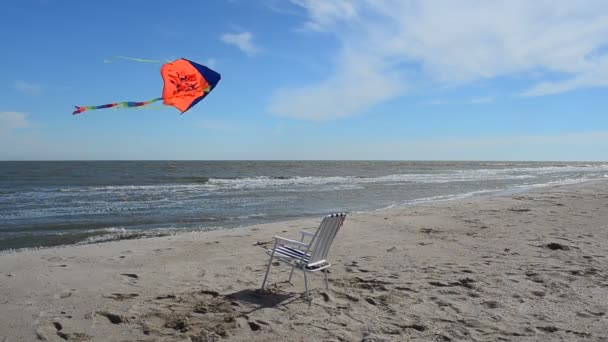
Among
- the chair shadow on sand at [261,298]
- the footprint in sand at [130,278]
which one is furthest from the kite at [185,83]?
the footprint in sand at [130,278]

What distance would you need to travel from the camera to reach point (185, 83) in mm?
4656

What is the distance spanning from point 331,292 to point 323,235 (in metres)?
0.65

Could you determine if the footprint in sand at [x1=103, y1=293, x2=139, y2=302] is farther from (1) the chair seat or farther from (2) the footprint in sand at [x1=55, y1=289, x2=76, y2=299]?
(1) the chair seat

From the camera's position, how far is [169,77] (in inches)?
179

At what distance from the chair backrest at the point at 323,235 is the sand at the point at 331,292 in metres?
0.42

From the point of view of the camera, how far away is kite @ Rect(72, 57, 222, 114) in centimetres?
454

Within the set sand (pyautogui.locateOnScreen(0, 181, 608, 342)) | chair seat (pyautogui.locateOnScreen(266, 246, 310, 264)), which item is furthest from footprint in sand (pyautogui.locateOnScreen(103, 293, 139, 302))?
chair seat (pyautogui.locateOnScreen(266, 246, 310, 264))

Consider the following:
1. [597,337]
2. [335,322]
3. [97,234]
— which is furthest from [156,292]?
[97,234]

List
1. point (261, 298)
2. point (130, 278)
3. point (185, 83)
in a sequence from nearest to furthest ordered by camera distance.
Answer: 1. point (185, 83)
2. point (261, 298)
3. point (130, 278)

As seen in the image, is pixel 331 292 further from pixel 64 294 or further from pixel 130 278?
pixel 64 294

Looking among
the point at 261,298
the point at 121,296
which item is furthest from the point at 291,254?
the point at 121,296

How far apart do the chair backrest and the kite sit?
182cm

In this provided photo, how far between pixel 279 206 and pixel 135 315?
41.4 ft

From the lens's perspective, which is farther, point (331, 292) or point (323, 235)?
point (331, 292)
